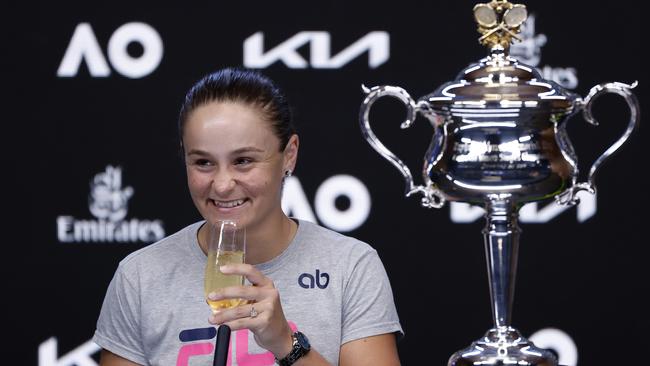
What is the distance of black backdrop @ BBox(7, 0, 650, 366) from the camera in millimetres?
3359

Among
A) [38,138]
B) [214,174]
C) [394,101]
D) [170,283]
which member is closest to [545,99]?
[214,174]

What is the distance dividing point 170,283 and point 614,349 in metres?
1.45

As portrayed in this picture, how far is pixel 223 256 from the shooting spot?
201cm

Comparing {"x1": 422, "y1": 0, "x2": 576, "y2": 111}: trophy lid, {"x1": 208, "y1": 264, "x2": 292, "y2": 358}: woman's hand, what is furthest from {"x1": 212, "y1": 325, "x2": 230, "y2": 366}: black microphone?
{"x1": 422, "y1": 0, "x2": 576, "y2": 111}: trophy lid

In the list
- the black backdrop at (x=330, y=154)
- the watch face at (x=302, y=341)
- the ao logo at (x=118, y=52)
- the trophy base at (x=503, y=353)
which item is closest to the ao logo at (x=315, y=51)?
the black backdrop at (x=330, y=154)

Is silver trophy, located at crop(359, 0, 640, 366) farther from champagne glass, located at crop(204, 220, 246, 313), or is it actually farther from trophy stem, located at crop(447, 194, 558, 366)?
champagne glass, located at crop(204, 220, 246, 313)

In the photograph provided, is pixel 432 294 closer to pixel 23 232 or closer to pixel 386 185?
pixel 386 185

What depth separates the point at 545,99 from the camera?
1801mm

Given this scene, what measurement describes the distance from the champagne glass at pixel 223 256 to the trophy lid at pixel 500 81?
0.39 meters

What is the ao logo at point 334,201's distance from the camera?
339cm

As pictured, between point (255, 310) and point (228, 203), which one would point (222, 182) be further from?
point (255, 310)

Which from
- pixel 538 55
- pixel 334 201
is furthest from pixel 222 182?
pixel 538 55

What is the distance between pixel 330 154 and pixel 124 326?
111 centimetres

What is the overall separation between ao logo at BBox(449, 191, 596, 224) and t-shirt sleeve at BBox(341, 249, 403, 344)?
0.96m
